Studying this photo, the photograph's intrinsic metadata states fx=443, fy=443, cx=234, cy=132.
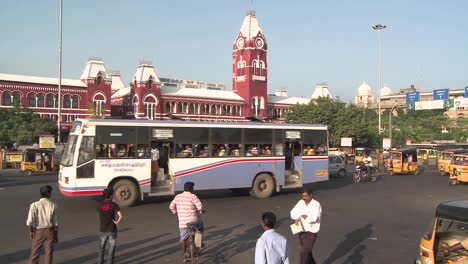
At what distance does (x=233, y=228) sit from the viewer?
10.9 m

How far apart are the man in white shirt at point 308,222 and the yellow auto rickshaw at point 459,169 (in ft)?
62.6

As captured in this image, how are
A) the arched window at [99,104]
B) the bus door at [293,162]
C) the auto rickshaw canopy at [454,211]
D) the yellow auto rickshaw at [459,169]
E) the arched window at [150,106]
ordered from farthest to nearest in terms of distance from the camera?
the arched window at [150,106]
the arched window at [99,104]
the yellow auto rickshaw at [459,169]
the bus door at [293,162]
the auto rickshaw canopy at [454,211]

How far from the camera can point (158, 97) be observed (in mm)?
62469

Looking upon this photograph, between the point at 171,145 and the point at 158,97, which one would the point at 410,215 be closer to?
the point at 171,145

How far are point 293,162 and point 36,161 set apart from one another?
1778 cm

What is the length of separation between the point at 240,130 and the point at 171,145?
2.63 metres

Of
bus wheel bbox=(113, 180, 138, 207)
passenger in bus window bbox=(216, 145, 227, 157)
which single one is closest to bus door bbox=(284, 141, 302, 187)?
passenger in bus window bbox=(216, 145, 227, 157)

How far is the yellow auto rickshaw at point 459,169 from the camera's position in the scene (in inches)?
894

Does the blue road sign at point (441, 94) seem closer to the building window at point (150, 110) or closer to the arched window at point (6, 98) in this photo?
the building window at point (150, 110)

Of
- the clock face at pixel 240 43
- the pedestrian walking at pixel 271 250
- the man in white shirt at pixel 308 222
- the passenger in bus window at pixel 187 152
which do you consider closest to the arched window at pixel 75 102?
the clock face at pixel 240 43

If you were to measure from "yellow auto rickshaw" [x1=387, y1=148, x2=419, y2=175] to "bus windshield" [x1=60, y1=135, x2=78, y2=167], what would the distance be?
2360 cm

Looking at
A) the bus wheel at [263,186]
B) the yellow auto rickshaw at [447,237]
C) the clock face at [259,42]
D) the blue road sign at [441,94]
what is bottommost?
the bus wheel at [263,186]

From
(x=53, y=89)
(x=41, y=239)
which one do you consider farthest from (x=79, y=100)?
(x=41, y=239)

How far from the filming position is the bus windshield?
43.1 feet
